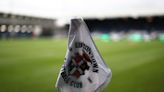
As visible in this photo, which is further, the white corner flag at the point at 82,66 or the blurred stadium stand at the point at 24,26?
the blurred stadium stand at the point at 24,26

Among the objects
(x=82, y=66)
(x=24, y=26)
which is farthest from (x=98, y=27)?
→ (x=82, y=66)

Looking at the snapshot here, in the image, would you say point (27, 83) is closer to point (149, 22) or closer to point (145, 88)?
point (145, 88)

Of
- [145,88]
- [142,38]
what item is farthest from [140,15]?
[145,88]

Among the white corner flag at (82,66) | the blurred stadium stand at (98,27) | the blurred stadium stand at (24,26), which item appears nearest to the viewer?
the white corner flag at (82,66)

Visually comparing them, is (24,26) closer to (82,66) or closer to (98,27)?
(98,27)

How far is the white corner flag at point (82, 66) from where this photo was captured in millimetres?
3016

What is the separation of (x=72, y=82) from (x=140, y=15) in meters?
32.8

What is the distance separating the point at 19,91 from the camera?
6883mm

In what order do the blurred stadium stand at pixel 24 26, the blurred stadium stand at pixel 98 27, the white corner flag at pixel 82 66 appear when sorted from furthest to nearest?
the blurred stadium stand at pixel 98 27, the blurred stadium stand at pixel 24 26, the white corner flag at pixel 82 66

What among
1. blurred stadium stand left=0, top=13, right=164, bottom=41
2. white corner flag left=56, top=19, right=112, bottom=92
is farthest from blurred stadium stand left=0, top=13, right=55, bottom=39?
white corner flag left=56, top=19, right=112, bottom=92

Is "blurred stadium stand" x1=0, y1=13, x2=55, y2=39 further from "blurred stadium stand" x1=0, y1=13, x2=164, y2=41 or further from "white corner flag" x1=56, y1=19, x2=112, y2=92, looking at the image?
"white corner flag" x1=56, y1=19, x2=112, y2=92

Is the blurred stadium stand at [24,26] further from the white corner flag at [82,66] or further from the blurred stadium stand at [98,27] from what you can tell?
the white corner flag at [82,66]

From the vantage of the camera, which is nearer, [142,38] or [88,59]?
[88,59]

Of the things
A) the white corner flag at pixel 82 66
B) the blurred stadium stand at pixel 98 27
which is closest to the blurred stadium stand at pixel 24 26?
the blurred stadium stand at pixel 98 27
